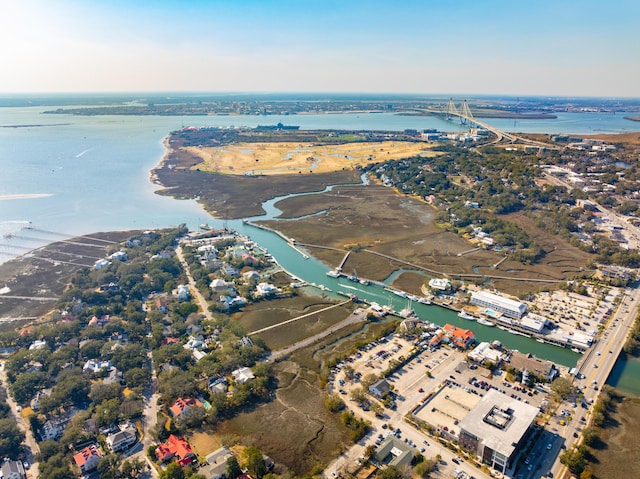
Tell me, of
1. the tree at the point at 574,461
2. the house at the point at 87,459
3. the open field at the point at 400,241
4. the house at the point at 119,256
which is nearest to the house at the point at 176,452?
the house at the point at 87,459

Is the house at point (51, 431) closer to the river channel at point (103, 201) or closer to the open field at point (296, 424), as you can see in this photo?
the open field at point (296, 424)

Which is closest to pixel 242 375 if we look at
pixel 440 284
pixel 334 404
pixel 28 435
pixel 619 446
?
pixel 334 404

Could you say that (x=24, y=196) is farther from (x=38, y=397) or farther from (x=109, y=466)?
(x=109, y=466)

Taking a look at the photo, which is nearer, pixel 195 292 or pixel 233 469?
pixel 233 469

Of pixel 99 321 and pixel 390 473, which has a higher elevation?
pixel 99 321

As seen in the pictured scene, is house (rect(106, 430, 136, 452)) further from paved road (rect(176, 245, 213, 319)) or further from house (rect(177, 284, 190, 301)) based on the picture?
house (rect(177, 284, 190, 301))

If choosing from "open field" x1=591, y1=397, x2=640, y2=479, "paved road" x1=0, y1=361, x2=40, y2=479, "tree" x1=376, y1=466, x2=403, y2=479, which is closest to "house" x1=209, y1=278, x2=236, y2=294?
"paved road" x1=0, y1=361, x2=40, y2=479

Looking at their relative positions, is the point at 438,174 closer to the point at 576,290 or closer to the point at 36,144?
the point at 576,290
